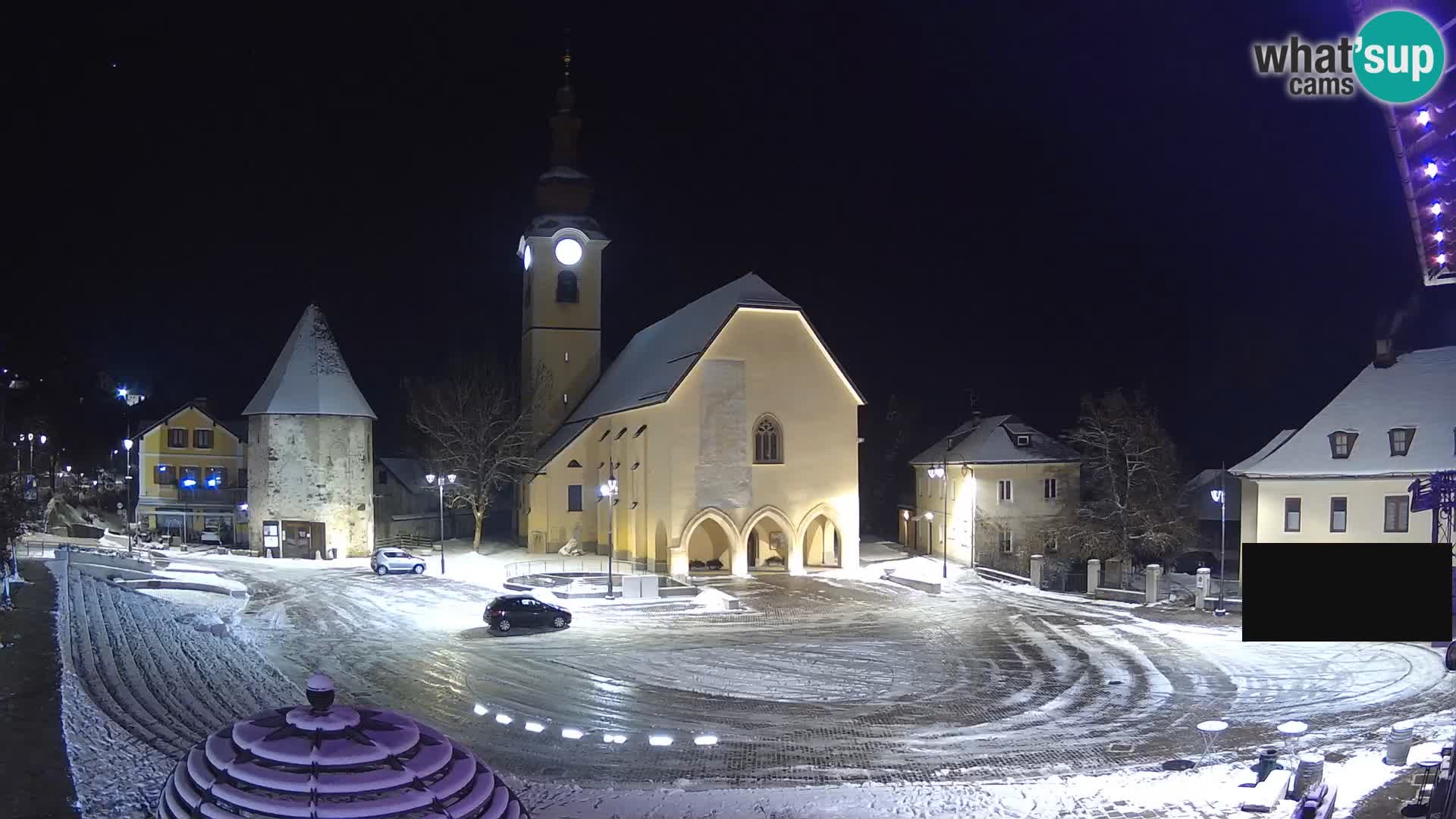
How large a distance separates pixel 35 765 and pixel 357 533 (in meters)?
34.8

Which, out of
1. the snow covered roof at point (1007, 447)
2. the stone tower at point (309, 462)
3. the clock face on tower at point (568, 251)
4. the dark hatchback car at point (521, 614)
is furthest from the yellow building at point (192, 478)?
the snow covered roof at point (1007, 447)

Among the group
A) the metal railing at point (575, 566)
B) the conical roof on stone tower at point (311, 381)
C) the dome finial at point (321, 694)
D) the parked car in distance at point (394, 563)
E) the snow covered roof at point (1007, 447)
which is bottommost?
the metal railing at point (575, 566)

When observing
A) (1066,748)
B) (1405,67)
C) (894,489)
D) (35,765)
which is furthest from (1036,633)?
(894,489)

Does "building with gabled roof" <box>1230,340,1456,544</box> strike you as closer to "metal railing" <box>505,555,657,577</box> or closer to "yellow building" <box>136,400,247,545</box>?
"metal railing" <box>505,555,657,577</box>

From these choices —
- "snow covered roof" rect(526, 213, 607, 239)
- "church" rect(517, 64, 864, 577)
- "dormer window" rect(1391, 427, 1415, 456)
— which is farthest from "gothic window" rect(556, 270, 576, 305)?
"dormer window" rect(1391, 427, 1415, 456)

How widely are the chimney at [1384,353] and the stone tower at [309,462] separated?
41.5m

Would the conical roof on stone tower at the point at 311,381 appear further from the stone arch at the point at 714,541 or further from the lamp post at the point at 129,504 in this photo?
the stone arch at the point at 714,541

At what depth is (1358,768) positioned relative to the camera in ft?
41.0

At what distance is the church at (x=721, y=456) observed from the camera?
38.0 m

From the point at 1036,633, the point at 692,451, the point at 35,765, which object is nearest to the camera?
the point at 35,765

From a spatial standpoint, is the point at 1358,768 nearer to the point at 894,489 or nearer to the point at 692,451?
the point at 692,451

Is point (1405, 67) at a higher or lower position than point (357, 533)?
higher

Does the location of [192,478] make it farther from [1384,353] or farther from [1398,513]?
[1384,353]
